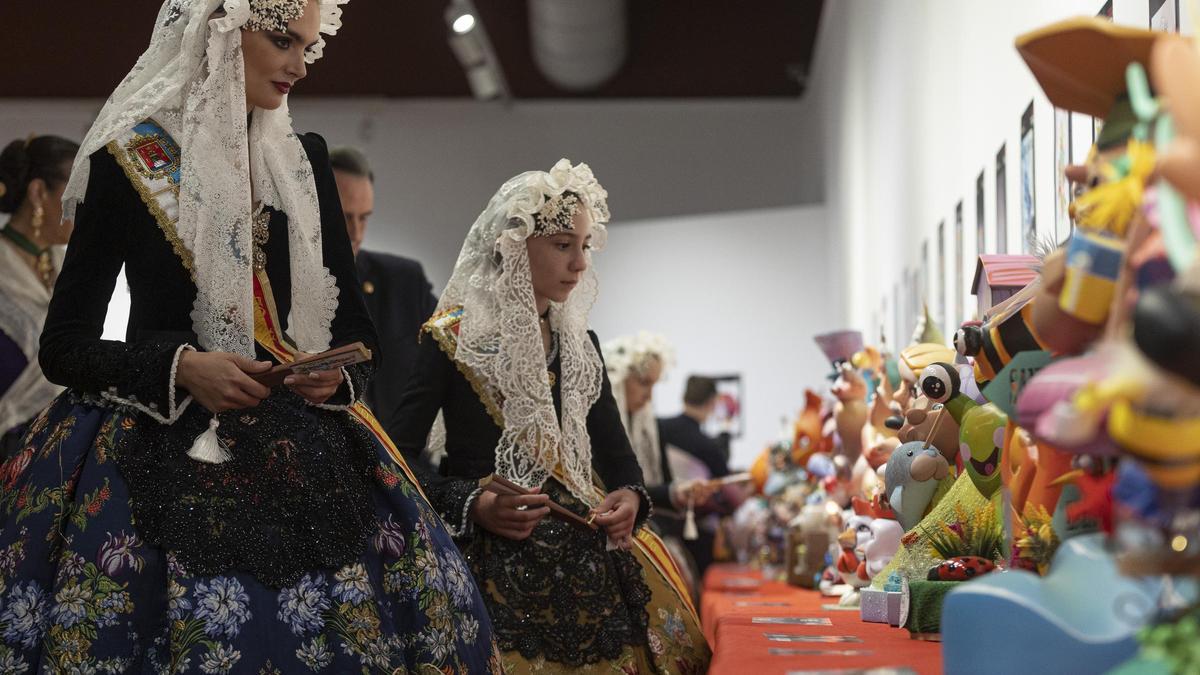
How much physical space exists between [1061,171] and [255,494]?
1586 millimetres

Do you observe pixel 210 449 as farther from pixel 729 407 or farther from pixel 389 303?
pixel 729 407

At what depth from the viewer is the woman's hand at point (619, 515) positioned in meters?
3.10

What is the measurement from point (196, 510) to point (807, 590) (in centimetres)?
361

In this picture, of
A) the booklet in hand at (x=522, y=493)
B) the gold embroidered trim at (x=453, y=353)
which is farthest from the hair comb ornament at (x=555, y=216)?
the booklet in hand at (x=522, y=493)

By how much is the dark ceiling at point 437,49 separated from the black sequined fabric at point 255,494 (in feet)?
26.2

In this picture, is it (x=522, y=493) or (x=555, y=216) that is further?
(x=555, y=216)

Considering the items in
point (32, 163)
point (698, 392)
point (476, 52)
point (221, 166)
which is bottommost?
point (698, 392)

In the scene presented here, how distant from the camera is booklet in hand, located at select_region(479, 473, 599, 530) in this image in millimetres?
3012

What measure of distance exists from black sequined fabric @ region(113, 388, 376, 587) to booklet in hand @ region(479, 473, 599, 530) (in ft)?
2.35

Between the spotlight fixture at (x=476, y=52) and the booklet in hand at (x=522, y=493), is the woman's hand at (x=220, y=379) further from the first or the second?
the spotlight fixture at (x=476, y=52)

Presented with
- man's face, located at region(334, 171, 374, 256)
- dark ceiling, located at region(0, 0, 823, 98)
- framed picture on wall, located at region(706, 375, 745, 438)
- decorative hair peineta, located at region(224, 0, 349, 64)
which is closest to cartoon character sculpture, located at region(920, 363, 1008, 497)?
decorative hair peineta, located at region(224, 0, 349, 64)

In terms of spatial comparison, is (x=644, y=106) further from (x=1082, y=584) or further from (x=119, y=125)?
(x=1082, y=584)

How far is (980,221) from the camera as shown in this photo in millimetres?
3996

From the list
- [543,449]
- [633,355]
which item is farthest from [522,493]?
[633,355]
